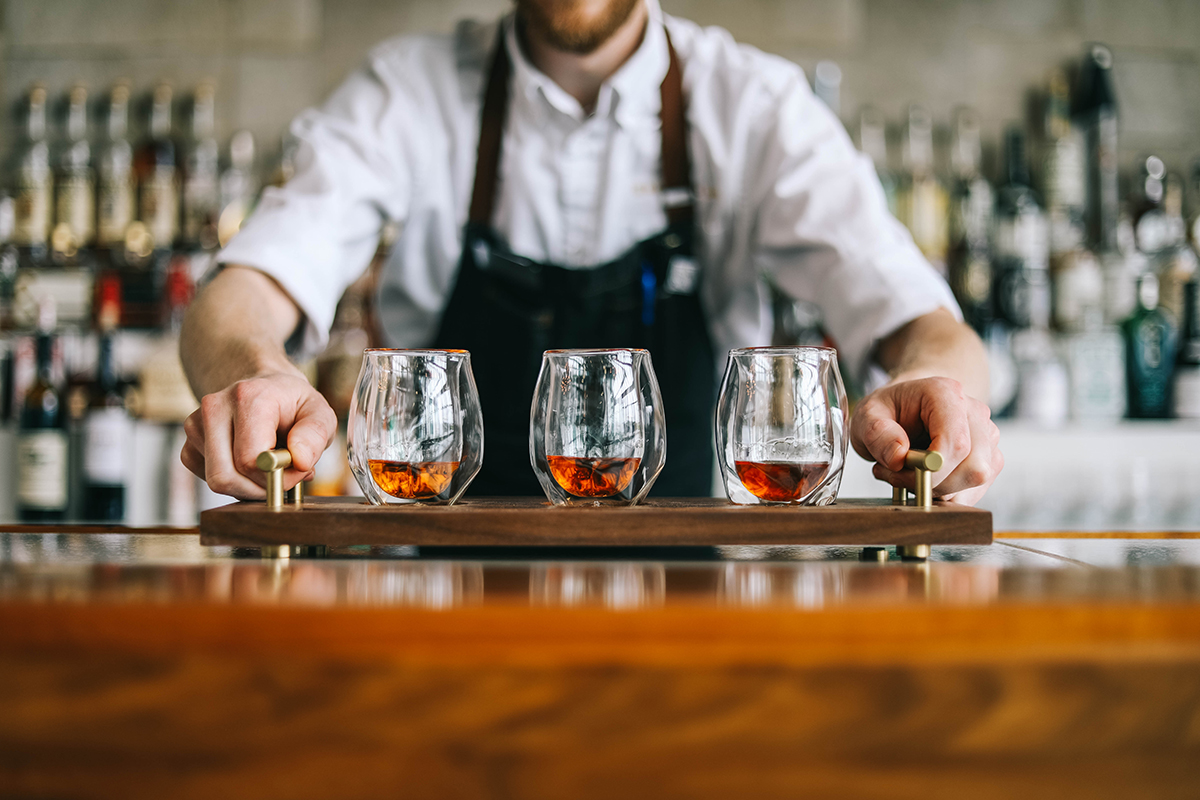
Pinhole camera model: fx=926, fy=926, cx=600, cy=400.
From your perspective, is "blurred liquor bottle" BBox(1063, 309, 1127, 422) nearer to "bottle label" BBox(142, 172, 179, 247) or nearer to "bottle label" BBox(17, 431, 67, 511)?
"bottle label" BBox(142, 172, 179, 247)

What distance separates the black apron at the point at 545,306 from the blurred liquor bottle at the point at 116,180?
1321 millimetres

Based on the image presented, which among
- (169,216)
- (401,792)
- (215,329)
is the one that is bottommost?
(401,792)

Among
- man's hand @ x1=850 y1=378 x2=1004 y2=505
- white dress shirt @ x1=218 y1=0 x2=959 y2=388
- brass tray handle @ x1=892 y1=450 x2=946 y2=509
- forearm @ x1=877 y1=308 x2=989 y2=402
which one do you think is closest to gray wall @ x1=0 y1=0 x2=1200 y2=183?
white dress shirt @ x1=218 y1=0 x2=959 y2=388

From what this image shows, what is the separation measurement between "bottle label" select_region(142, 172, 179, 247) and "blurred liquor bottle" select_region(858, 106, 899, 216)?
6.03 feet

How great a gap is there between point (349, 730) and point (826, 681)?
234 millimetres

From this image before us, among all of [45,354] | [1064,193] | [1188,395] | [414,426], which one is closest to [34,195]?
[45,354]

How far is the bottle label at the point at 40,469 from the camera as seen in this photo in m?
2.10

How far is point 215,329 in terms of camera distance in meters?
1.15

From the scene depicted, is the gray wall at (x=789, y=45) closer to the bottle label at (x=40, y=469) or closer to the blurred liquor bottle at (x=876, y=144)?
the blurred liquor bottle at (x=876, y=144)

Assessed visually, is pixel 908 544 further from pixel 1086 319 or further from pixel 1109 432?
pixel 1086 319

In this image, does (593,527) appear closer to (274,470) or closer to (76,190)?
(274,470)

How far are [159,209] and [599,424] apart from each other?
2.07 metres

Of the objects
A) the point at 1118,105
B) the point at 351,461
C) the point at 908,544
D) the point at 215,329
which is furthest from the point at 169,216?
the point at 1118,105

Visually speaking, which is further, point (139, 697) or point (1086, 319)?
point (1086, 319)
